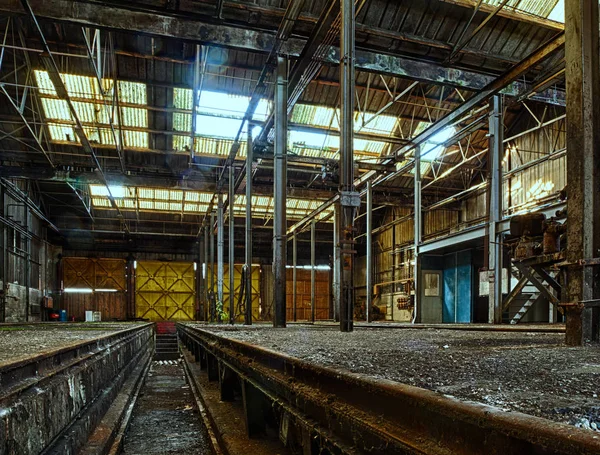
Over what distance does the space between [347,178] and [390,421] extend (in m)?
4.20

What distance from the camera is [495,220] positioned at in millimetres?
9023

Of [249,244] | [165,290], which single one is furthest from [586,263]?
[165,290]

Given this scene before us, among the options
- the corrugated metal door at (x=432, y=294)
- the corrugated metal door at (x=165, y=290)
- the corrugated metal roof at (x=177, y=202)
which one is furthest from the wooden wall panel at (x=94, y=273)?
the corrugated metal door at (x=432, y=294)

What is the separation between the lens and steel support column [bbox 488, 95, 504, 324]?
866cm

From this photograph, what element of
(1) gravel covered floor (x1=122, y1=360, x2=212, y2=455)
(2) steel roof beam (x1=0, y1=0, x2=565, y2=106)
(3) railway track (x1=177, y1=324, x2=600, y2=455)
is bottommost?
(1) gravel covered floor (x1=122, y1=360, x2=212, y2=455)

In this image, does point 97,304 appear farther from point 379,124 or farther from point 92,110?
point 379,124

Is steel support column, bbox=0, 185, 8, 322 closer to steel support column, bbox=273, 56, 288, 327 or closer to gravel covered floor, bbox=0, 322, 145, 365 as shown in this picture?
gravel covered floor, bbox=0, 322, 145, 365

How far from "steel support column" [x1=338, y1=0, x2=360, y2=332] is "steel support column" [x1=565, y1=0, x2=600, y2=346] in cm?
240

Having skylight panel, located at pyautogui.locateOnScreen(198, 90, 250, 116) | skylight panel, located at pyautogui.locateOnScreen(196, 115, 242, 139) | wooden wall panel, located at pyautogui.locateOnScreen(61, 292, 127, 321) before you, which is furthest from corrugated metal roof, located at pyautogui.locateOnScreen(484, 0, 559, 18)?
wooden wall panel, located at pyautogui.locateOnScreen(61, 292, 127, 321)

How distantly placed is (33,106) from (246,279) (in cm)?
865

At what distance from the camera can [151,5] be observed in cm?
877

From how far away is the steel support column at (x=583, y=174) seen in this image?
2.98 metres

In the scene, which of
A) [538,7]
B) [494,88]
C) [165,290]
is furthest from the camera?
[165,290]

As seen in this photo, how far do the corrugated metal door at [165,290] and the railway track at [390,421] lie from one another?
2416 cm
